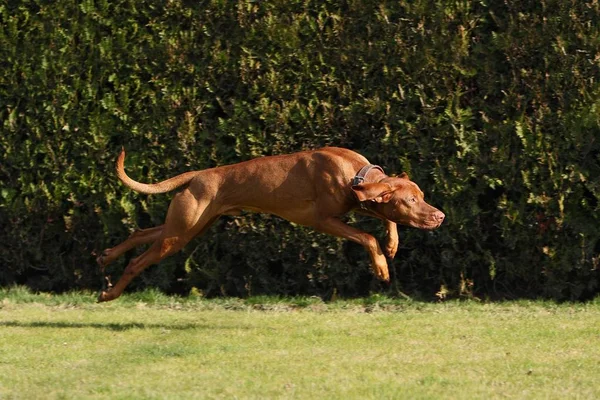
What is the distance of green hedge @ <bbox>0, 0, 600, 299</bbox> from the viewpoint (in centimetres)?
934

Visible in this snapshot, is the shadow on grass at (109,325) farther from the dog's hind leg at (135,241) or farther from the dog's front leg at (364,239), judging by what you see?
the dog's front leg at (364,239)

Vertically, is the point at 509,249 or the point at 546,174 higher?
the point at 546,174

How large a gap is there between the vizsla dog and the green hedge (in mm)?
1158

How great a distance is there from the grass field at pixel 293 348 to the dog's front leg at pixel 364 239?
48 centimetres

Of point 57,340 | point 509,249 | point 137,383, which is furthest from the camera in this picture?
point 509,249

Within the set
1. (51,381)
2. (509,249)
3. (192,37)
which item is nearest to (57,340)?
(51,381)

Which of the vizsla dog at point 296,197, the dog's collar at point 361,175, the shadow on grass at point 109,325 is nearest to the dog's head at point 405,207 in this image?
the vizsla dog at point 296,197

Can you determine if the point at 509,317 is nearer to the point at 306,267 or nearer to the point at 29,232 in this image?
the point at 306,267

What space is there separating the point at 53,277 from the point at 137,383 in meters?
4.19

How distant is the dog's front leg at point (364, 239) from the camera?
8.02m

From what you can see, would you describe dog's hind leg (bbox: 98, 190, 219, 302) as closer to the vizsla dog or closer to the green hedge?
the vizsla dog

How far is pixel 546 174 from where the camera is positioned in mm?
9336

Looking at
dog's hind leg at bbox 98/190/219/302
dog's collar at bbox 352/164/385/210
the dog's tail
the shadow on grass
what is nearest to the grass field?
the shadow on grass

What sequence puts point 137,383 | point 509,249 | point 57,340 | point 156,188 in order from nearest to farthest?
point 137,383, point 57,340, point 156,188, point 509,249
